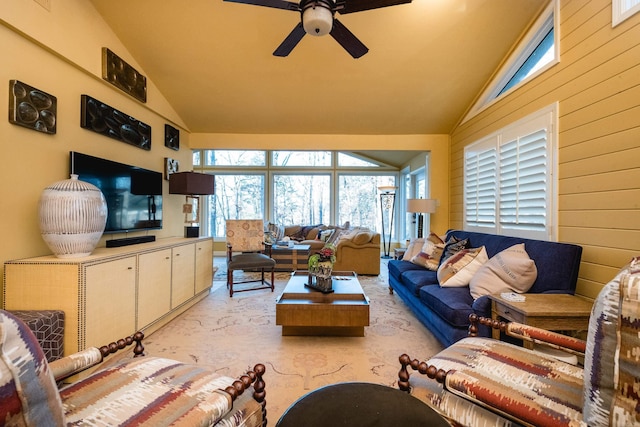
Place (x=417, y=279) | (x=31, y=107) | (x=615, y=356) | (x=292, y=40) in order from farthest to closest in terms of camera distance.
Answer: (x=417, y=279), (x=292, y=40), (x=31, y=107), (x=615, y=356)

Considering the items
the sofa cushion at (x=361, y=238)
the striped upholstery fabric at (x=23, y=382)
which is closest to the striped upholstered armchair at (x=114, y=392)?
the striped upholstery fabric at (x=23, y=382)

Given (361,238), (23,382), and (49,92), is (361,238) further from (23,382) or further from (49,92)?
(23,382)

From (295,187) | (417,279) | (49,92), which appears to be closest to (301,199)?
(295,187)

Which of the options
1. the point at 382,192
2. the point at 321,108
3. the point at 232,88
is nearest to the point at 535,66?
the point at 321,108

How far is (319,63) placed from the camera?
3.43 metres

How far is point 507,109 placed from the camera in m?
3.14

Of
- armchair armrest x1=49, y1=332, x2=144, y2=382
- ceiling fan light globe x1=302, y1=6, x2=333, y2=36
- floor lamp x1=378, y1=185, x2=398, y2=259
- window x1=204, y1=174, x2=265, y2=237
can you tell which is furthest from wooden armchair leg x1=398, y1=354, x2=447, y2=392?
window x1=204, y1=174, x2=265, y2=237

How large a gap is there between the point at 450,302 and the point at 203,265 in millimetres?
2973

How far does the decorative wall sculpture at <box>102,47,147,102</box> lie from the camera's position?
2.79m

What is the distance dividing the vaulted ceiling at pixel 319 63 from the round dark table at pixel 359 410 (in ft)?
10.2

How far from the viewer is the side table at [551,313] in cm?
167

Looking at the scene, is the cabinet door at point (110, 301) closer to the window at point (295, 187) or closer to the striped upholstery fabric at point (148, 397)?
the striped upholstery fabric at point (148, 397)

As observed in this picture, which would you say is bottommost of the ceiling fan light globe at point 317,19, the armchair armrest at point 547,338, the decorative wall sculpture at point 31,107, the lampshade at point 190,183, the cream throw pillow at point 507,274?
the armchair armrest at point 547,338

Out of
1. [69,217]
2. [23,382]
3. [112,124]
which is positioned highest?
[112,124]
